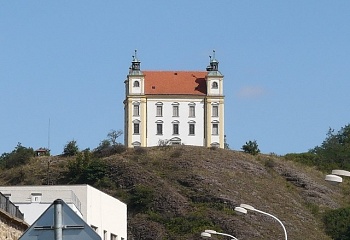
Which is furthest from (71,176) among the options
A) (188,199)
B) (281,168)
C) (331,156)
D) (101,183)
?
(331,156)

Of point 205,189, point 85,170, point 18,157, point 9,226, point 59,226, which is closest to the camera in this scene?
point 59,226

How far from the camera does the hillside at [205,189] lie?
103 meters

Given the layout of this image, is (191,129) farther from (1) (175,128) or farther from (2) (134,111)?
(2) (134,111)

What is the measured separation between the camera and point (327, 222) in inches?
4333

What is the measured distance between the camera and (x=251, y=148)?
134m

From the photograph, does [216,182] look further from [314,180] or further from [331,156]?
[331,156]

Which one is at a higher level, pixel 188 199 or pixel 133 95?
pixel 133 95

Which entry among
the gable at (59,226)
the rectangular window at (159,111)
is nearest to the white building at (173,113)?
the rectangular window at (159,111)

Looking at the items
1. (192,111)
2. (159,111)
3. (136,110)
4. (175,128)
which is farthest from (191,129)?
(136,110)

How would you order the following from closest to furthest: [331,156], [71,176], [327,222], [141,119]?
[327,222], [71,176], [141,119], [331,156]

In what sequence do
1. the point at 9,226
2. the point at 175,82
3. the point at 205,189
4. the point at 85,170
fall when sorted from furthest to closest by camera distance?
1. the point at 175,82
2. the point at 85,170
3. the point at 205,189
4. the point at 9,226

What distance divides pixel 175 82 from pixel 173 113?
22.6 feet

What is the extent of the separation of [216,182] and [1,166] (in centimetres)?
2682

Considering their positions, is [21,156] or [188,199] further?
[21,156]
